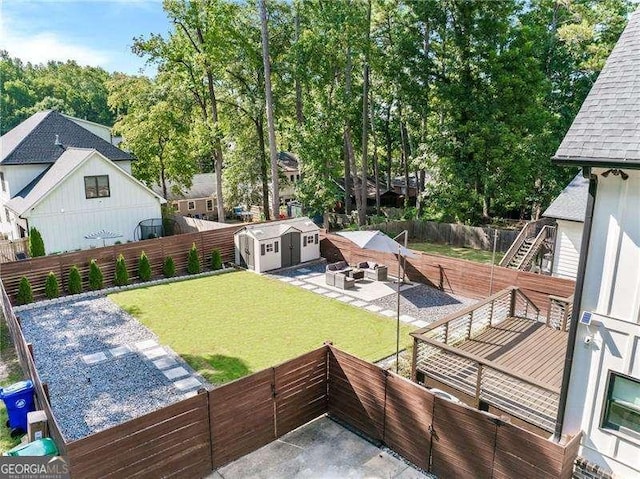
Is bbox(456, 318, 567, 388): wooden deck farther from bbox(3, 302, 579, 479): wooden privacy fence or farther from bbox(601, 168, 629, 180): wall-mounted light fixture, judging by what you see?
bbox(601, 168, 629, 180): wall-mounted light fixture

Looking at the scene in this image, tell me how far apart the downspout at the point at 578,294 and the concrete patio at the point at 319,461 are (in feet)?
7.70

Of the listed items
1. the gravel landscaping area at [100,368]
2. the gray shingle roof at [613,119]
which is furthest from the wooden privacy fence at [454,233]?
the gray shingle roof at [613,119]

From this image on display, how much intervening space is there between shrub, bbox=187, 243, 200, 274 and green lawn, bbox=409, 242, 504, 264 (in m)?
12.1

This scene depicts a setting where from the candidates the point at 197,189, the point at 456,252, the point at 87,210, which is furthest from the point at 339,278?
the point at 197,189

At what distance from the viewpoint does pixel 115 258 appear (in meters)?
17.6

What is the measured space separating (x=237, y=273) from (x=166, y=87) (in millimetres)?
14222

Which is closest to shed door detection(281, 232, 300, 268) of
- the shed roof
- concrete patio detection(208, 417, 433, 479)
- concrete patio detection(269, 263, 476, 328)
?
the shed roof

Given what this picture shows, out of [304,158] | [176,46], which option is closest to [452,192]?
[304,158]

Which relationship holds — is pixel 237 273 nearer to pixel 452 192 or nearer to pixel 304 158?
pixel 304 158

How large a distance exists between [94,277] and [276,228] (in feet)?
25.3

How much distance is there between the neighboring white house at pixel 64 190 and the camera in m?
20.0

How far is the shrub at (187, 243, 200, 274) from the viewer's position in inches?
757

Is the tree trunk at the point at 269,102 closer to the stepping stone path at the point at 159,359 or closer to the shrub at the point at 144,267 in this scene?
the shrub at the point at 144,267

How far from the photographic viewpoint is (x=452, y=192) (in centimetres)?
2498
